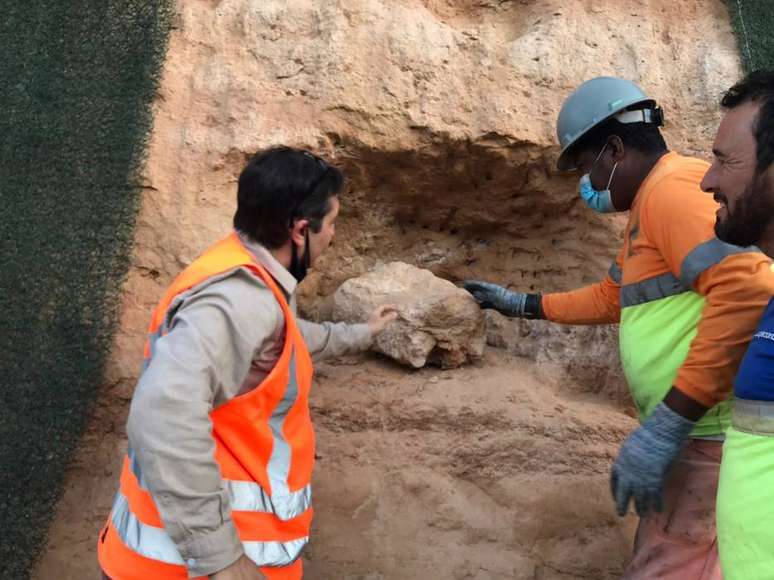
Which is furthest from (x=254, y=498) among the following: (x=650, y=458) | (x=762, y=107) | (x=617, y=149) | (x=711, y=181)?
(x=617, y=149)

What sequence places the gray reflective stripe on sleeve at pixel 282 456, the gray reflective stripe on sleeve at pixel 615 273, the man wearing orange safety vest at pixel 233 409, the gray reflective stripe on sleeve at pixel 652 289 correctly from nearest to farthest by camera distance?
the man wearing orange safety vest at pixel 233 409 < the gray reflective stripe on sleeve at pixel 282 456 < the gray reflective stripe on sleeve at pixel 652 289 < the gray reflective stripe on sleeve at pixel 615 273

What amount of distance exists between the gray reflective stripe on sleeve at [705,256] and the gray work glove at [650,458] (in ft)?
1.25

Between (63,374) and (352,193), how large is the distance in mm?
1537

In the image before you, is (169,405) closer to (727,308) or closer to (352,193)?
(727,308)

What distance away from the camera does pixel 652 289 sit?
82.4 inches

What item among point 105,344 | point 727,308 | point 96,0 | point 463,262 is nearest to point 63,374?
point 105,344

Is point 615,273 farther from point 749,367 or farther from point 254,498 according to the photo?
point 254,498

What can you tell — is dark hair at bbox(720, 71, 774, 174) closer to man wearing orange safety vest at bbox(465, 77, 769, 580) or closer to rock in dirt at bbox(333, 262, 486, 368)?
man wearing orange safety vest at bbox(465, 77, 769, 580)

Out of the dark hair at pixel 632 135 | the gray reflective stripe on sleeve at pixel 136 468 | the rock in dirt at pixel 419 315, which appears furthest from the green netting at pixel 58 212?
the dark hair at pixel 632 135

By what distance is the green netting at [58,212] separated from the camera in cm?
270

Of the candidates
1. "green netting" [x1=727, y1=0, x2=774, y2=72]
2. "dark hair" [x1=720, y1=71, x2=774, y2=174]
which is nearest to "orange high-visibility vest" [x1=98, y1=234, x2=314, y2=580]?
"dark hair" [x1=720, y1=71, x2=774, y2=174]

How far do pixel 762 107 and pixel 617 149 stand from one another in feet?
2.76

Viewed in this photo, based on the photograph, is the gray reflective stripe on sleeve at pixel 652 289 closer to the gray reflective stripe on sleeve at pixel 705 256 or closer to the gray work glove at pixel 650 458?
the gray reflective stripe on sleeve at pixel 705 256

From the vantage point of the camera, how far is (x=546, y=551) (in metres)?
2.76
